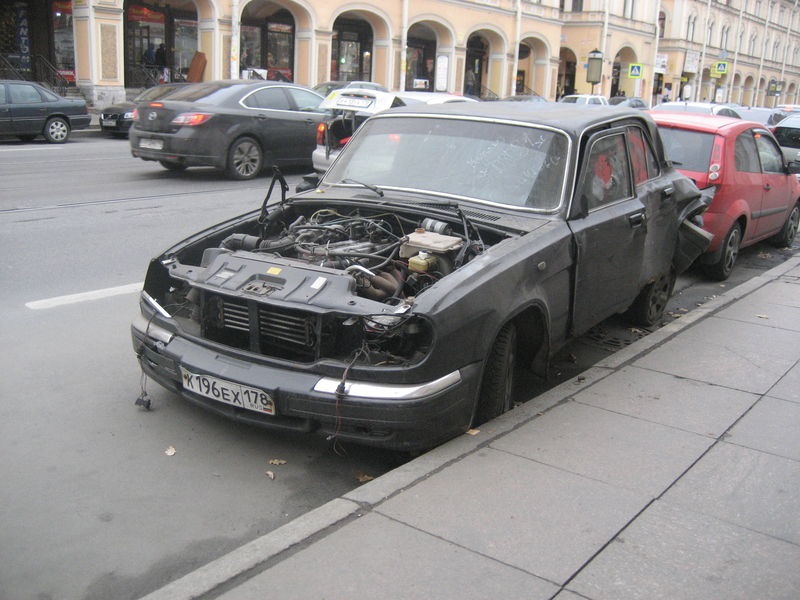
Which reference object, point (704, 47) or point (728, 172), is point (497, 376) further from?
point (704, 47)

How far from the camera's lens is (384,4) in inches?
1442

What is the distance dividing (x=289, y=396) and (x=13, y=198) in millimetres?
8900

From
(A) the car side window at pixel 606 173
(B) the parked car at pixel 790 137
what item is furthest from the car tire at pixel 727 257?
(B) the parked car at pixel 790 137

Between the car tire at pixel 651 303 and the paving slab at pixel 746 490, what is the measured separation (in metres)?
2.39

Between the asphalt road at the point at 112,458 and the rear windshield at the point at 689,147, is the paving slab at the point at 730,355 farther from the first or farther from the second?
the rear windshield at the point at 689,147

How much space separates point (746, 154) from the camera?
9039 mm

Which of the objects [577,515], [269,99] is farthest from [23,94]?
[577,515]

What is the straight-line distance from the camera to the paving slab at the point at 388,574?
2.95 metres

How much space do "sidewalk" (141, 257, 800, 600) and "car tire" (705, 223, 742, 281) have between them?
12.0 feet

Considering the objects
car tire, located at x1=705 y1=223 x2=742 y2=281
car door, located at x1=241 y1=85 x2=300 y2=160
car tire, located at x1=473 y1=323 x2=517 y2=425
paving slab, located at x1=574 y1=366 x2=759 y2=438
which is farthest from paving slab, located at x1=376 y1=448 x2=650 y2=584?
car door, located at x1=241 y1=85 x2=300 y2=160

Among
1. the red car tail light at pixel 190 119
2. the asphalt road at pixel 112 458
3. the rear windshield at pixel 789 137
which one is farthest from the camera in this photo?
the rear windshield at pixel 789 137

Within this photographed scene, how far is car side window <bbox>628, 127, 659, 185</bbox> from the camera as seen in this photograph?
6.18 meters

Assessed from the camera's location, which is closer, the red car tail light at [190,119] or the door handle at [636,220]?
the door handle at [636,220]

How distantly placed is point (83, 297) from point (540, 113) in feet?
13.5
